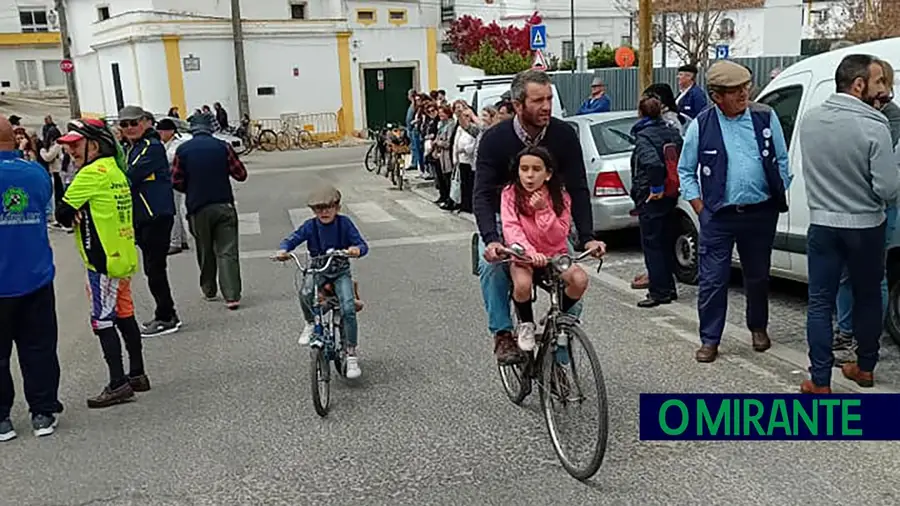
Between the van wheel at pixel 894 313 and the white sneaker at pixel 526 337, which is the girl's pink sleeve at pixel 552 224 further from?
the van wheel at pixel 894 313

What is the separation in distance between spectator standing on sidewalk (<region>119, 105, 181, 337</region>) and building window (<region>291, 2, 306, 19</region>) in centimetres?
3386

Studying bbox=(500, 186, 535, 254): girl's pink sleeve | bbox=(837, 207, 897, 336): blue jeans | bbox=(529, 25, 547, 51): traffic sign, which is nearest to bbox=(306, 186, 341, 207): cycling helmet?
bbox=(500, 186, 535, 254): girl's pink sleeve

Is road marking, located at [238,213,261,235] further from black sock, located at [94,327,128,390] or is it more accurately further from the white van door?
the white van door

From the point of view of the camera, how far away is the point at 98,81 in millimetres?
40625

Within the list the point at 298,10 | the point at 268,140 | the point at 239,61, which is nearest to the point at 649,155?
the point at 268,140

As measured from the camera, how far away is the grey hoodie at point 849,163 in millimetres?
5086

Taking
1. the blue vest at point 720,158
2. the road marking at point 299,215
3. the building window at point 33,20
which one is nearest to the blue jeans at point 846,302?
the blue vest at point 720,158

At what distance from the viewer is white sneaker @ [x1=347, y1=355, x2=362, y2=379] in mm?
6173

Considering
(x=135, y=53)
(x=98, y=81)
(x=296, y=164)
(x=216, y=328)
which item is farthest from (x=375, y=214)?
(x=98, y=81)

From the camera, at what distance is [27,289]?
552cm

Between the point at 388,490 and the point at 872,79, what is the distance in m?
3.55

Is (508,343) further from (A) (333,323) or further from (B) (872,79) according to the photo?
(B) (872,79)

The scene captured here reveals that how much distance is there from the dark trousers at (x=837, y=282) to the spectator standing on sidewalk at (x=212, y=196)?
5556 millimetres

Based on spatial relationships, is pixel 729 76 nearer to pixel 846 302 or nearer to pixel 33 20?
pixel 846 302
